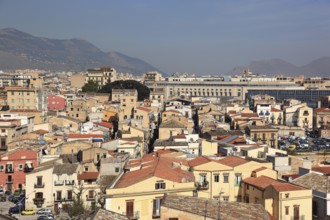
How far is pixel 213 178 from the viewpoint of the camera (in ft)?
64.9

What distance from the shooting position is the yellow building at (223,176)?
19625mm

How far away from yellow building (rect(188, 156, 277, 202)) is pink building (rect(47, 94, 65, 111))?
39008 mm

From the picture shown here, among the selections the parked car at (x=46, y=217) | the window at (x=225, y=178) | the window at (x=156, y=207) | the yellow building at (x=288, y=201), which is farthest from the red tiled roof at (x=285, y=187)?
the parked car at (x=46, y=217)

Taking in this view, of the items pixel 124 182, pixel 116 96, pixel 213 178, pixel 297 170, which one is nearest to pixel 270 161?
pixel 297 170

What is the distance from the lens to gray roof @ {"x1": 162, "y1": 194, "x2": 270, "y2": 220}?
495 inches

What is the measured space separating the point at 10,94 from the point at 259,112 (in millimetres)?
26658

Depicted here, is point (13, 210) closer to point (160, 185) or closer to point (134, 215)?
point (134, 215)

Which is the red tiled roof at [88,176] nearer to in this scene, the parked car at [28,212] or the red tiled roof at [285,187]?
the parked car at [28,212]

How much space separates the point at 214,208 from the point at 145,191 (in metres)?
4.20

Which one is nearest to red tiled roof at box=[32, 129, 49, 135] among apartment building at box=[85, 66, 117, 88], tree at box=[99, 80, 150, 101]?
tree at box=[99, 80, 150, 101]

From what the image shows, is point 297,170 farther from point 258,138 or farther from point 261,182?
point 258,138

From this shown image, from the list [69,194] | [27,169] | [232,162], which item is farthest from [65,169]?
[232,162]

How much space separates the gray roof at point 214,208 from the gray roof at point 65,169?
11649 millimetres

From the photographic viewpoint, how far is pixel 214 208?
13.0 meters
